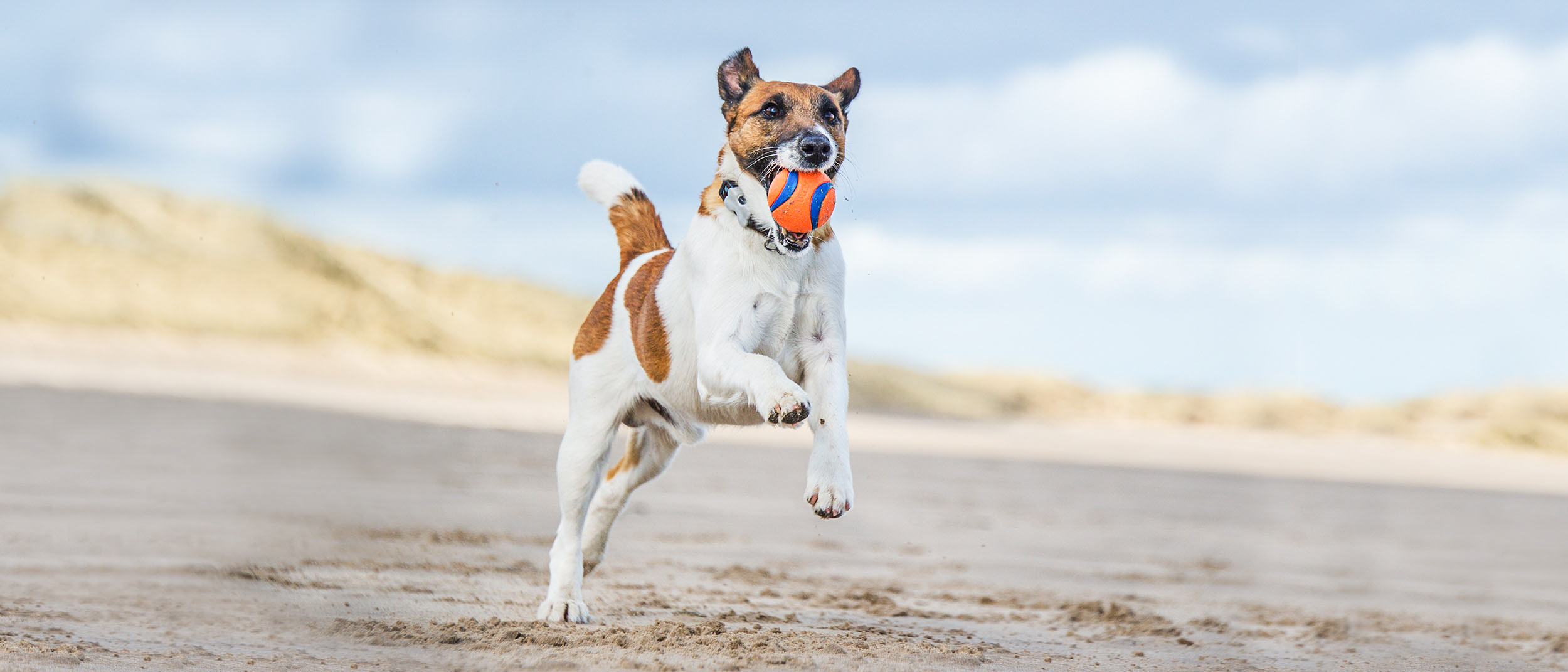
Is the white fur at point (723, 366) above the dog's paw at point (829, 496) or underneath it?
above

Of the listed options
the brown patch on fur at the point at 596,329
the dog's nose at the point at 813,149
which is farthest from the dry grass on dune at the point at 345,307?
the dog's nose at the point at 813,149

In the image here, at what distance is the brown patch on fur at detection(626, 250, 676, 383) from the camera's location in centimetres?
477

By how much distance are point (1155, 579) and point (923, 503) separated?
470cm

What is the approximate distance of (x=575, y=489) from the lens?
5.14 m

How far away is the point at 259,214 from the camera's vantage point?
3322 cm

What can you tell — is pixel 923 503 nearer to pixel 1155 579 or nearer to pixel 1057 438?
pixel 1155 579

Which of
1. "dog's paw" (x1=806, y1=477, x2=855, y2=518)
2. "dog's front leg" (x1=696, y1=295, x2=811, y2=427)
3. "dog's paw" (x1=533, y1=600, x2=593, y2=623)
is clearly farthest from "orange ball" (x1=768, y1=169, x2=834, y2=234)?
"dog's paw" (x1=533, y1=600, x2=593, y2=623)

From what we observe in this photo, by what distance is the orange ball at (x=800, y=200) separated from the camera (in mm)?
4230

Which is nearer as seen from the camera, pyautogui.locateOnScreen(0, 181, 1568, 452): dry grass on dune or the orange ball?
the orange ball

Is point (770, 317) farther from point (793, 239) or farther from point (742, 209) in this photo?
point (742, 209)

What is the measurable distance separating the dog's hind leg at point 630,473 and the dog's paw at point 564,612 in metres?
0.43

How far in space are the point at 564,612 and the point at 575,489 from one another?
1.58 feet

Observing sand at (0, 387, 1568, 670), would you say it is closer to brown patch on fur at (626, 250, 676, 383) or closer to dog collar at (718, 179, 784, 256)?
brown patch on fur at (626, 250, 676, 383)

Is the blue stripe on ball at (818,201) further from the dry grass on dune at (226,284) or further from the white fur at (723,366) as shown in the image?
the dry grass on dune at (226,284)
